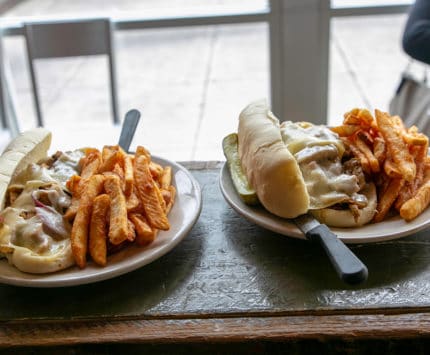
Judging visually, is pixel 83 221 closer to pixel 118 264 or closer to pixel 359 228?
pixel 118 264

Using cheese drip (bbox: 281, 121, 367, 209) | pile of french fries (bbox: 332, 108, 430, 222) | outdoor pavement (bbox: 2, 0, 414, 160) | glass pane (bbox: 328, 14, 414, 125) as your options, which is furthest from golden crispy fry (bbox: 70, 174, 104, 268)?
glass pane (bbox: 328, 14, 414, 125)

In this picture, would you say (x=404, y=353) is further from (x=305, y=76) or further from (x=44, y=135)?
(x=305, y=76)

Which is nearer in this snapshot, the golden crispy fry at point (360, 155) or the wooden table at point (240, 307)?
the wooden table at point (240, 307)

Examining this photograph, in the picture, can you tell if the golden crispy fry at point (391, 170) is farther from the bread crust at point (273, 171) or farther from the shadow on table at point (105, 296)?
the shadow on table at point (105, 296)

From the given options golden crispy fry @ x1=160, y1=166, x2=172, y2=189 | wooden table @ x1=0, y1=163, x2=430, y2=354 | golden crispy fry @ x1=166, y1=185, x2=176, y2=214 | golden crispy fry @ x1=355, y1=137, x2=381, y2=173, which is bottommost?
wooden table @ x1=0, y1=163, x2=430, y2=354

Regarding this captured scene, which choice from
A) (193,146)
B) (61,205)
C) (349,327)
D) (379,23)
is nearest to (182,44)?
(193,146)

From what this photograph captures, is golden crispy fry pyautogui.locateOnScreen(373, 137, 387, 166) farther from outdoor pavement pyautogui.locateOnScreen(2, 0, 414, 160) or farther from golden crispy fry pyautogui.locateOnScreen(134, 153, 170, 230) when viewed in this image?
outdoor pavement pyautogui.locateOnScreen(2, 0, 414, 160)

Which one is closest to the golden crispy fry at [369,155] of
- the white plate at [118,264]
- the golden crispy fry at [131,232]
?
the white plate at [118,264]
